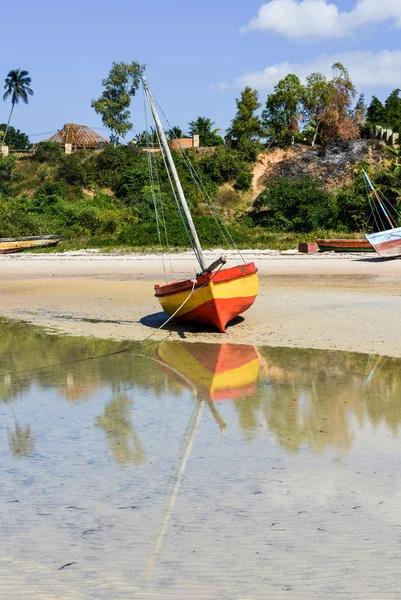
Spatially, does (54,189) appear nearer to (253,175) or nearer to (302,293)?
(253,175)

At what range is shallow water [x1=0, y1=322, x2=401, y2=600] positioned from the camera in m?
5.32

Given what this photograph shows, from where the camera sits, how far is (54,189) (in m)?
56.9

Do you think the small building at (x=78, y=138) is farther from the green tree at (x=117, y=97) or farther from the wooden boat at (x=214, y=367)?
the wooden boat at (x=214, y=367)

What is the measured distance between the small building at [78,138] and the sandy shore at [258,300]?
110 feet

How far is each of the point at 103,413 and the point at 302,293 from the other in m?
12.8

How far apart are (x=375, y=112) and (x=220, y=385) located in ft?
Answer: 202

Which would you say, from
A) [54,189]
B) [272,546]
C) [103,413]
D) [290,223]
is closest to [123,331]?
[103,413]

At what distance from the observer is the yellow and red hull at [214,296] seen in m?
15.9

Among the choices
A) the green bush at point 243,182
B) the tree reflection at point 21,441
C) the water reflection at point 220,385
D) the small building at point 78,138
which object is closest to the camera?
the tree reflection at point 21,441

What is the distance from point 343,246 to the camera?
36.4 m

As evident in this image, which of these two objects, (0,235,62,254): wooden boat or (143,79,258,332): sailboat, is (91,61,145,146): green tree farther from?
(143,79,258,332): sailboat

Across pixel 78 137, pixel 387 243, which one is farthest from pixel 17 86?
pixel 387 243

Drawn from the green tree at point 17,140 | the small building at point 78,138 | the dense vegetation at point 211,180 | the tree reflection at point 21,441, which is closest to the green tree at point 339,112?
the dense vegetation at point 211,180

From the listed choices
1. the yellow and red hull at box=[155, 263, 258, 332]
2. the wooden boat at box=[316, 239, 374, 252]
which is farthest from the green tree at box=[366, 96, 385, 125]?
the yellow and red hull at box=[155, 263, 258, 332]
